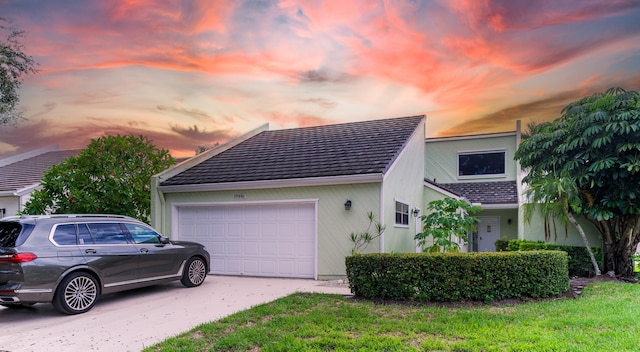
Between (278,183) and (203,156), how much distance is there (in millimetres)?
4291

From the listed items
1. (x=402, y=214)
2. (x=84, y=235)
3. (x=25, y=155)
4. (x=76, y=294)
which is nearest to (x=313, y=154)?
(x=402, y=214)

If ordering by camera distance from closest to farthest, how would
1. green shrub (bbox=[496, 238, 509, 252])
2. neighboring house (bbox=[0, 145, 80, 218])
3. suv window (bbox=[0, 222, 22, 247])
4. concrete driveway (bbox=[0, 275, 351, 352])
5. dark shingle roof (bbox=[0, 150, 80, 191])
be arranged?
concrete driveway (bbox=[0, 275, 351, 352]), suv window (bbox=[0, 222, 22, 247]), green shrub (bbox=[496, 238, 509, 252]), neighboring house (bbox=[0, 145, 80, 218]), dark shingle roof (bbox=[0, 150, 80, 191])

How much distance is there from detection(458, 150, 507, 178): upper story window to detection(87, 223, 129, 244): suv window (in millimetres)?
15368

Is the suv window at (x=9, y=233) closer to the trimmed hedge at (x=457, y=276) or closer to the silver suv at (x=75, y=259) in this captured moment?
the silver suv at (x=75, y=259)

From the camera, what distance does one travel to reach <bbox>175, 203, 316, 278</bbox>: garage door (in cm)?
1080

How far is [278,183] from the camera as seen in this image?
36.2 ft

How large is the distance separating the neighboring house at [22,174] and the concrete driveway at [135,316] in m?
9.55

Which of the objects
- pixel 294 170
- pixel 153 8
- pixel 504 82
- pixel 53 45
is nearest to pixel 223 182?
pixel 294 170

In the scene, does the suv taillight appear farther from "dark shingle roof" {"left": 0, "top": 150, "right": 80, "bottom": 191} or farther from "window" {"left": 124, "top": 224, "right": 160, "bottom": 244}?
"dark shingle roof" {"left": 0, "top": 150, "right": 80, "bottom": 191}

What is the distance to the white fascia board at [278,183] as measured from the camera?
33.2ft

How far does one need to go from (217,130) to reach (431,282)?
1360 centimetres

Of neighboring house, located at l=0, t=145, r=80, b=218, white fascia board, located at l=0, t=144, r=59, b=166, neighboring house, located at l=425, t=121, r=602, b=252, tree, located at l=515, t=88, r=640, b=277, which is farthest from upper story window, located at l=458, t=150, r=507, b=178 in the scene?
white fascia board, located at l=0, t=144, r=59, b=166

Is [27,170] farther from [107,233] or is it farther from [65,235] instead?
[65,235]

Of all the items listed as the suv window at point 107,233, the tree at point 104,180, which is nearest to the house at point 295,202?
the tree at point 104,180
